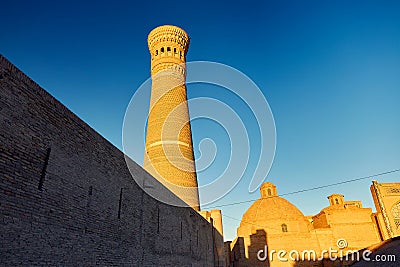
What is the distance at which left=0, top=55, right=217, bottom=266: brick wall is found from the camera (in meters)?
3.88

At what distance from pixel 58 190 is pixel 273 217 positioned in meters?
24.9

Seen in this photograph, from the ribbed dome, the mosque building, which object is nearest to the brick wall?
the mosque building

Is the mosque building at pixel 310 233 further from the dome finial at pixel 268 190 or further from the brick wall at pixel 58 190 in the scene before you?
the brick wall at pixel 58 190

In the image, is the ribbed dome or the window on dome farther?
the ribbed dome

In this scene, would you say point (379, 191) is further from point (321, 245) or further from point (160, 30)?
point (160, 30)

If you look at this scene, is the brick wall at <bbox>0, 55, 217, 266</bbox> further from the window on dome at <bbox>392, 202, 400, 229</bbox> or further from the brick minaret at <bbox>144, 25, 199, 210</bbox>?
the window on dome at <bbox>392, 202, 400, 229</bbox>

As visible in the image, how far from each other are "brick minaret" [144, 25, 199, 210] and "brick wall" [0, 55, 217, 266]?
6.91 metres

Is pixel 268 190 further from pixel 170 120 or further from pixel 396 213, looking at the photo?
pixel 170 120

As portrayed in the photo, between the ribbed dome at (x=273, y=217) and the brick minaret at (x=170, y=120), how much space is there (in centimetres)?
1369

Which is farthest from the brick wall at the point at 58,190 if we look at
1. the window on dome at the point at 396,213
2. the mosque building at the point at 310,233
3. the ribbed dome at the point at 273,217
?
the window on dome at the point at 396,213

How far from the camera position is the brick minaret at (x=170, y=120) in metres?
14.7

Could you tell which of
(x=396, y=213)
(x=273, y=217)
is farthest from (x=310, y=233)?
(x=396, y=213)

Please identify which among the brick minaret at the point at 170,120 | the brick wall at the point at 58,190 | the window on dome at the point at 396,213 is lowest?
the brick wall at the point at 58,190

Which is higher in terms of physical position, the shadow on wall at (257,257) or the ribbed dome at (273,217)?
the ribbed dome at (273,217)
